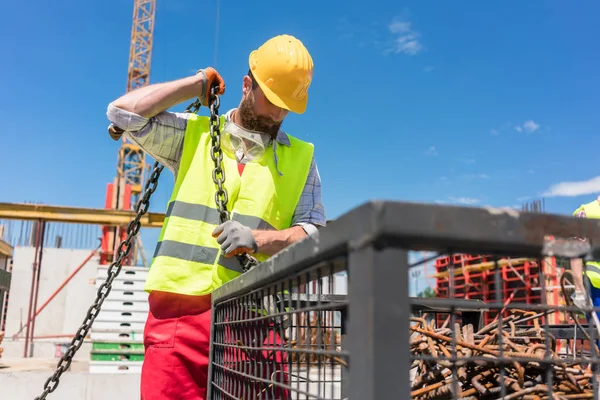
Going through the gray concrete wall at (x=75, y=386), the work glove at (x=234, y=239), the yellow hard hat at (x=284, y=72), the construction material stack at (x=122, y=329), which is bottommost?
the gray concrete wall at (x=75, y=386)

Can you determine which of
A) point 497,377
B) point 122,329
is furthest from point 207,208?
point 122,329

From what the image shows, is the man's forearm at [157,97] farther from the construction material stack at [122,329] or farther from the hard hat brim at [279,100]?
the construction material stack at [122,329]

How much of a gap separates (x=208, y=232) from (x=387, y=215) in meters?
1.57

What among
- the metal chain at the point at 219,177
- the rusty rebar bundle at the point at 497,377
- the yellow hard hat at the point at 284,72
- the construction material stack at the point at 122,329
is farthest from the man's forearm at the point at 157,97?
the construction material stack at the point at 122,329

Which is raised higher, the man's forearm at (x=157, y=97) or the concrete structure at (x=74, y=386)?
the man's forearm at (x=157, y=97)

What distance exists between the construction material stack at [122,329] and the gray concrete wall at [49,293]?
15981 mm

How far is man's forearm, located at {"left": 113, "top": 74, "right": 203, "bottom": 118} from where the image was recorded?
2206 millimetres

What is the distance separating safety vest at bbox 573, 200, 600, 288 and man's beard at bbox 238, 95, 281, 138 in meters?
2.53

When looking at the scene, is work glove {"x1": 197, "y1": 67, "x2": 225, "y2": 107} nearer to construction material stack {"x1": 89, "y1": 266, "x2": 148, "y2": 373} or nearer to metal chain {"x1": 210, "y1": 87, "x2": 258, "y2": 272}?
metal chain {"x1": 210, "y1": 87, "x2": 258, "y2": 272}

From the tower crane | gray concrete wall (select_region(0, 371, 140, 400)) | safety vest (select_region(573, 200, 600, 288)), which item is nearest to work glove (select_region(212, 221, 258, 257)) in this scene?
safety vest (select_region(573, 200, 600, 288))

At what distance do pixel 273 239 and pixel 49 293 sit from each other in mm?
25076

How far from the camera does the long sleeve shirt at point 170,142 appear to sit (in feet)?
7.27

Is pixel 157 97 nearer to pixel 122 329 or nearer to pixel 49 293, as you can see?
pixel 122 329

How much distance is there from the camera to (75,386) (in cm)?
528
